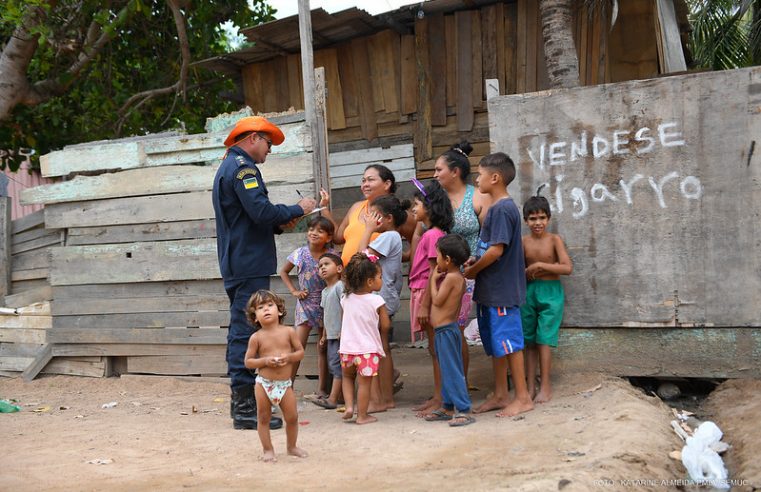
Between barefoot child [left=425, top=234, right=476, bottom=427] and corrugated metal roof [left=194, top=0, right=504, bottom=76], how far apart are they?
4.40 meters

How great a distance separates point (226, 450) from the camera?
176 inches

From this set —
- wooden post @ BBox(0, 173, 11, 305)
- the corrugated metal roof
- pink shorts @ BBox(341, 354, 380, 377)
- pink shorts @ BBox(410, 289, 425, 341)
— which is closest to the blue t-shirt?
pink shorts @ BBox(410, 289, 425, 341)

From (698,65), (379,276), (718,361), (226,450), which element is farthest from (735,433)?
(698,65)

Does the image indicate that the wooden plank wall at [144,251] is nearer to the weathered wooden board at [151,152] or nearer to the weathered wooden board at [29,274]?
the weathered wooden board at [151,152]

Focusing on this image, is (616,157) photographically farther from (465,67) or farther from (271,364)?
(465,67)

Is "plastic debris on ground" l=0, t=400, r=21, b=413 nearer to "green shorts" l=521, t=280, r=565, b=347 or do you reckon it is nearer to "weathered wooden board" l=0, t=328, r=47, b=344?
"weathered wooden board" l=0, t=328, r=47, b=344

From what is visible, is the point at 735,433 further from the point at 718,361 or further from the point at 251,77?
the point at 251,77

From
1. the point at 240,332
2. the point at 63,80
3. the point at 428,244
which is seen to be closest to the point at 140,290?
the point at 240,332

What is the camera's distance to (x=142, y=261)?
22.0 ft

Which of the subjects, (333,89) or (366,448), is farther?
(333,89)

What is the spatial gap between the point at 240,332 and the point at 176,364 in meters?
1.82

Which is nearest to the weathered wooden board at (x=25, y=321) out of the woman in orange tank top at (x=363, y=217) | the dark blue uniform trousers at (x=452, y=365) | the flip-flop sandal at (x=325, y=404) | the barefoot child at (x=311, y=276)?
the barefoot child at (x=311, y=276)

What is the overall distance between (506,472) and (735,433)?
1.58 m

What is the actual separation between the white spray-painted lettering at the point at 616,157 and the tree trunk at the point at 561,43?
1.97 m
